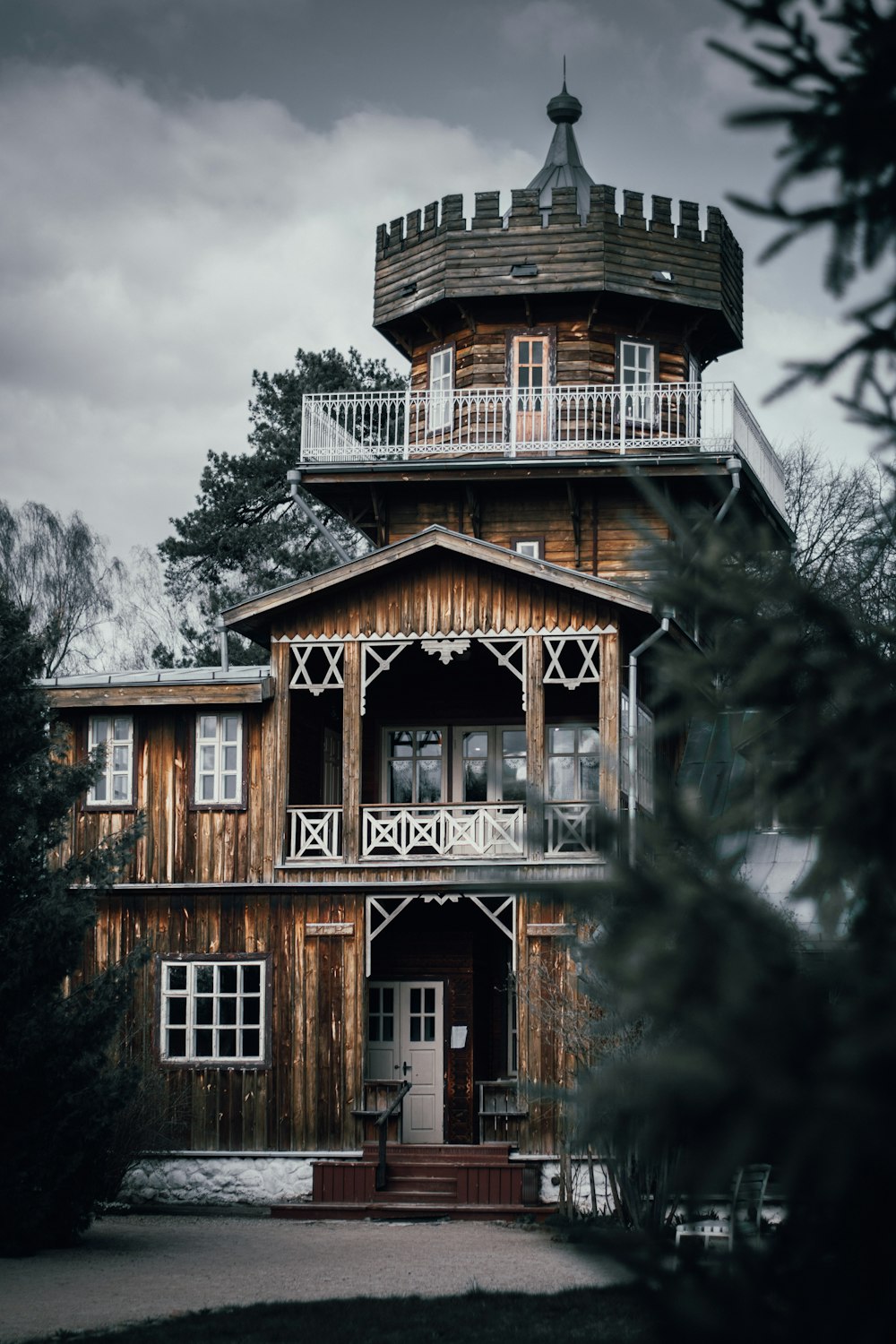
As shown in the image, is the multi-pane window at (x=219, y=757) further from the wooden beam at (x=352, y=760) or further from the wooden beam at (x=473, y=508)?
the wooden beam at (x=473, y=508)

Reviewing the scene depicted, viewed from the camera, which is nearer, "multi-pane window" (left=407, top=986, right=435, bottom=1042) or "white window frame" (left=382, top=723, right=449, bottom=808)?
"multi-pane window" (left=407, top=986, right=435, bottom=1042)

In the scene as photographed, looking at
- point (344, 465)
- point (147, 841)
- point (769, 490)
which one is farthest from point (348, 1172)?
point (769, 490)

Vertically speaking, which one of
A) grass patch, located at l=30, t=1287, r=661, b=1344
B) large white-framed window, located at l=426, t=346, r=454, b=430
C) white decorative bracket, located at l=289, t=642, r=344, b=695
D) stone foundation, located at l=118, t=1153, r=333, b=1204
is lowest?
stone foundation, located at l=118, t=1153, r=333, b=1204

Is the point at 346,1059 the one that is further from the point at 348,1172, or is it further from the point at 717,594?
the point at 717,594

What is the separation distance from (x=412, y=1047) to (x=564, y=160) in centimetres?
1536

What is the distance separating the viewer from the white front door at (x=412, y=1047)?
23.4 metres

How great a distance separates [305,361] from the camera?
4122 centimetres

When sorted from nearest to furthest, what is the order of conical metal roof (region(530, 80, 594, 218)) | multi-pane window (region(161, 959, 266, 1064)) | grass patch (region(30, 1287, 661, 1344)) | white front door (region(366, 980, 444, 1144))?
grass patch (region(30, 1287, 661, 1344))
multi-pane window (region(161, 959, 266, 1064))
white front door (region(366, 980, 444, 1144))
conical metal roof (region(530, 80, 594, 218))

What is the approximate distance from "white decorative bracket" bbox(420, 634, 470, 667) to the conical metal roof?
30.3 feet

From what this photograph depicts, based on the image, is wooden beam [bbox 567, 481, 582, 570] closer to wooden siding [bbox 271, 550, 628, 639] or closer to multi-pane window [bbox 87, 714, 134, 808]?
wooden siding [bbox 271, 550, 628, 639]

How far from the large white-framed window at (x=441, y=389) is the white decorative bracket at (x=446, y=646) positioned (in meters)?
5.79

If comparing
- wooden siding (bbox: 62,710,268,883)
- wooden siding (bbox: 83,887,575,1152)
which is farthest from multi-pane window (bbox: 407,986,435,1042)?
wooden siding (bbox: 62,710,268,883)

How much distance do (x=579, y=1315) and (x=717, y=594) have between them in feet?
30.4

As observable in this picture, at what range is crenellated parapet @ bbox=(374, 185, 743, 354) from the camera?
26.7 m
